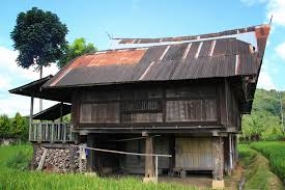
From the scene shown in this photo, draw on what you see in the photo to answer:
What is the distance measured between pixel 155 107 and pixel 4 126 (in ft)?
87.3

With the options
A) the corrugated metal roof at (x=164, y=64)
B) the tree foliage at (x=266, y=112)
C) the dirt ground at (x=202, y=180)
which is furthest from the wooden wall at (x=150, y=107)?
the tree foliage at (x=266, y=112)

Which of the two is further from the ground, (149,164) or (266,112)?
(266,112)

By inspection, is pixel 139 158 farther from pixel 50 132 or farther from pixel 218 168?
pixel 218 168

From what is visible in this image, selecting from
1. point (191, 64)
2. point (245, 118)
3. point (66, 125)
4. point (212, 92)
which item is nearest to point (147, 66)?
point (191, 64)

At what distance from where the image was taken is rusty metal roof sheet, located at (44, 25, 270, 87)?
13914 millimetres

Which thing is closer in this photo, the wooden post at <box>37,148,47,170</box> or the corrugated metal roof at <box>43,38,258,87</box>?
the corrugated metal roof at <box>43,38,258,87</box>

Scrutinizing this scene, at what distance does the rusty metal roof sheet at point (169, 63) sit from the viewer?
45.6 feet

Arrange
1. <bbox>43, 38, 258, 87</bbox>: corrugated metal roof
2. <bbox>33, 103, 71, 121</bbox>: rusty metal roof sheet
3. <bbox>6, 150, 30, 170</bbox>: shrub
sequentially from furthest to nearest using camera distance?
<bbox>6, 150, 30, 170</bbox>: shrub < <bbox>33, 103, 71, 121</bbox>: rusty metal roof sheet < <bbox>43, 38, 258, 87</bbox>: corrugated metal roof

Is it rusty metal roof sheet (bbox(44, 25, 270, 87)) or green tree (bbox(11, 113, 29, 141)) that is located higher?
rusty metal roof sheet (bbox(44, 25, 270, 87))

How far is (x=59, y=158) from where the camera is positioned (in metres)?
16.8

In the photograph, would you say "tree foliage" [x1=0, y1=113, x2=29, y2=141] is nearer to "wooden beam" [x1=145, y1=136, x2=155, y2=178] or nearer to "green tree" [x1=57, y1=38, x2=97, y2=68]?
"green tree" [x1=57, y1=38, x2=97, y2=68]

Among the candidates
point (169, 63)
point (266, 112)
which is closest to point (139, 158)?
point (169, 63)

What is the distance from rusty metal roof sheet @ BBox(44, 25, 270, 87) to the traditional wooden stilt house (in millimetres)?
38

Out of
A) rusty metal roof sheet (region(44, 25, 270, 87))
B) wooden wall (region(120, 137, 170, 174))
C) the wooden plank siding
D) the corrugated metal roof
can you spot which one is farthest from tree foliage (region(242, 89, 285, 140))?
the wooden plank siding
